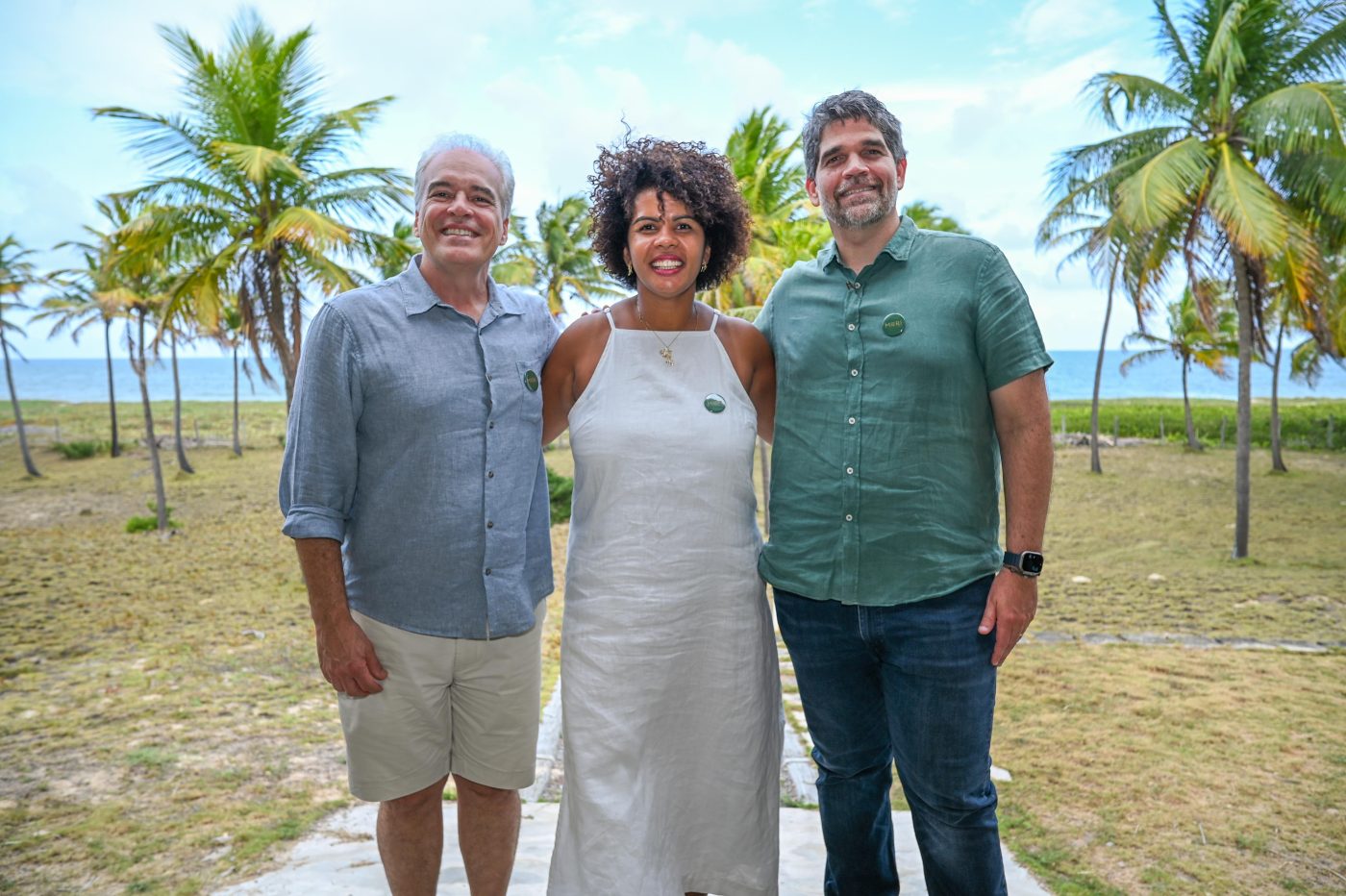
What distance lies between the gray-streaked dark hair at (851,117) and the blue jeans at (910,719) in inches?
52.5

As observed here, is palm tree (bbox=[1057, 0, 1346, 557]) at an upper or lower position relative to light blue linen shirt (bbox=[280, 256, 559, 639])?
upper

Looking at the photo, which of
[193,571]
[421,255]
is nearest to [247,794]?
[421,255]

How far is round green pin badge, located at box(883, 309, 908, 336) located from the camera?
252 centimetres

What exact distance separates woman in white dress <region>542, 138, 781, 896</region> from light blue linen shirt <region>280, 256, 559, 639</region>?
8.9 inches

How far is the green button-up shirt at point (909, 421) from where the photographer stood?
249 cm

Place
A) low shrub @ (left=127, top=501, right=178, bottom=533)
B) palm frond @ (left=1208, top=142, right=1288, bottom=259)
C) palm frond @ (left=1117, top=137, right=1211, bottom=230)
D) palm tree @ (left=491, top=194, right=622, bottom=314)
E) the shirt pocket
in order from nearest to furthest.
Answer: the shirt pocket < palm frond @ (left=1208, top=142, right=1288, bottom=259) < palm frond @ (left=1117, top=137, right=1211, bottom=230) < low shrub @ (left=127, top=501, right=178, bottom=533) < palm tree @ (left=491, top=194, right=622, bottom=314)

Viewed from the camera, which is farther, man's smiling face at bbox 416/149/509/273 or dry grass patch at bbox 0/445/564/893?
dry grass patch at bbox 0/445/564/893

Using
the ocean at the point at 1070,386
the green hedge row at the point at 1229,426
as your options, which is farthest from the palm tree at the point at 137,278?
the ocean at the point at 1070,386

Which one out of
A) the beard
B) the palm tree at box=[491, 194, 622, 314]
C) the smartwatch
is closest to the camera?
the smartwatch

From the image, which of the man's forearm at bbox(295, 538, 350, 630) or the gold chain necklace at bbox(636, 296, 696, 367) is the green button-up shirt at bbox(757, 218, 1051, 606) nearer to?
the gold chain necklace at bbox(636, 296, 696, 367)

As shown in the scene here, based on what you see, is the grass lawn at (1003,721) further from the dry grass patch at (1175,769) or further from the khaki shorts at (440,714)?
the khaki shorts at (440,714)

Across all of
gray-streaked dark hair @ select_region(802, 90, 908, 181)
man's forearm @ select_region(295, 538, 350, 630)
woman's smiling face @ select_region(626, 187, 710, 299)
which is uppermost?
gray-streaked dark hair @ select_region(802, 90, 908, 181)

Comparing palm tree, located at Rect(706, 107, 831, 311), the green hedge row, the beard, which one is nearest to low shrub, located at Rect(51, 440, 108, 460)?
palm tree, located at Rect(706, 107, 831, 311)

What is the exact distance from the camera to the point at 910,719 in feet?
8.24
